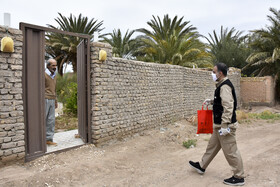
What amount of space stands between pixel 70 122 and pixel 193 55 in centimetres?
1019

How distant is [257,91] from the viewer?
16562 millimetres

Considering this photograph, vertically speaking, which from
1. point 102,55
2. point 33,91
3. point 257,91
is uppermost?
point 102,55

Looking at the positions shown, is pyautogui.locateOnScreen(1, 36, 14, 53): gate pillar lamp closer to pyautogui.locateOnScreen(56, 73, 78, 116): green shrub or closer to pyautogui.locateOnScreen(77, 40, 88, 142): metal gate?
pyautogui.locateOnScreen(77, 40, 88, 142): metal gate

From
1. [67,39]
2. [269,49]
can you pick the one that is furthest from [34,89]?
[269,49]

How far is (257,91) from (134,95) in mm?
12604

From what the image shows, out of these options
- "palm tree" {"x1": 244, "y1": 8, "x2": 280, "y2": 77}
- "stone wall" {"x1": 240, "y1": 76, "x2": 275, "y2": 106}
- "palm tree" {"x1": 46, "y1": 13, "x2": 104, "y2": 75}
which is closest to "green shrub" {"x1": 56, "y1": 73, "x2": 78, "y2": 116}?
"palm tree" {"x1": 46, "y1": 13, "x2": 104, "y2": 75}

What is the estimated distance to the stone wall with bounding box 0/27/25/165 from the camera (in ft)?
13.6

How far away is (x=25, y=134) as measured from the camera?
175 inches

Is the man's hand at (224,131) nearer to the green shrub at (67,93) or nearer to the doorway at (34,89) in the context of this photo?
the doorway at (34,89)

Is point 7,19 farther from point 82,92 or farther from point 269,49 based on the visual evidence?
point 269,49

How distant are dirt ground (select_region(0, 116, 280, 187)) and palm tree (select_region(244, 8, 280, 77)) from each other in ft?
42.9

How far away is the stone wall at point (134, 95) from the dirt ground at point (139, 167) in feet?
1.59

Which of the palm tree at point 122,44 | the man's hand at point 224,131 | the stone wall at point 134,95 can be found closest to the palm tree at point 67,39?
the palm tree at point 122,44

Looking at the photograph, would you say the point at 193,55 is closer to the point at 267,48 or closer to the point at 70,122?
the point at 267,48
